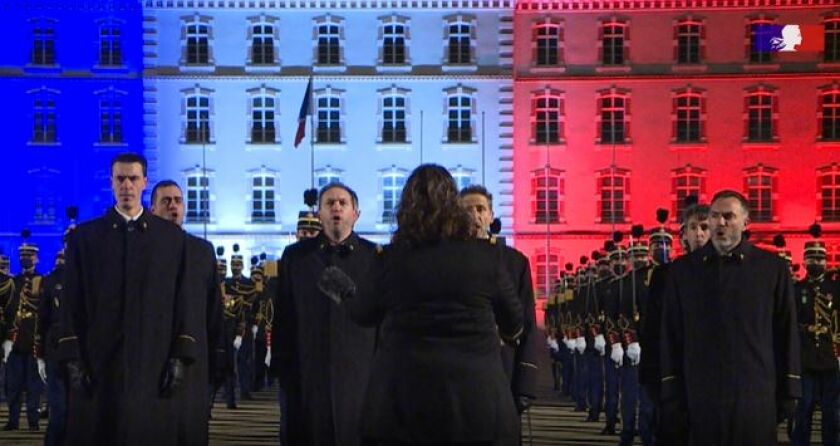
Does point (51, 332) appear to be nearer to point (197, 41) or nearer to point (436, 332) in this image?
point (436, 332)

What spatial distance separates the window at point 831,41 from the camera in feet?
172

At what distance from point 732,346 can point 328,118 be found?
44524 millimetres

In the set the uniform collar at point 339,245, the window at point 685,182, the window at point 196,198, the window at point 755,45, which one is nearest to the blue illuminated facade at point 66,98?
the window at point 196,198

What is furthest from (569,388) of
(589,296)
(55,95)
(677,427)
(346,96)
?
(55,95)

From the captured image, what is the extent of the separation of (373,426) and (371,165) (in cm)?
4612

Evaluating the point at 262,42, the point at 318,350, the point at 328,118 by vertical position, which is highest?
the point at 262,42

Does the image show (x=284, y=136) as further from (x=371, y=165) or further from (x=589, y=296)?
(x=589, y=296)

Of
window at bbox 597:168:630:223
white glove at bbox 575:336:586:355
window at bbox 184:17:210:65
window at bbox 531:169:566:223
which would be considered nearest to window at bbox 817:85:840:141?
window at bbox 597:168:630:223

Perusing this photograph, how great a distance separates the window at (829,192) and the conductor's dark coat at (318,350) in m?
43.9

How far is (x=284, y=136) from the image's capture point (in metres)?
53.2

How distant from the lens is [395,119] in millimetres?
53500

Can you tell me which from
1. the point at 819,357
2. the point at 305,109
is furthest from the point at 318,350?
the point at 305,109

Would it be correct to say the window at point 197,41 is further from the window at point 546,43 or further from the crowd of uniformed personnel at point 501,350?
the crowd of uniformed personnel at point 501,350

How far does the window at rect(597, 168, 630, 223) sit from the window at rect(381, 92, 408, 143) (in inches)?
282
